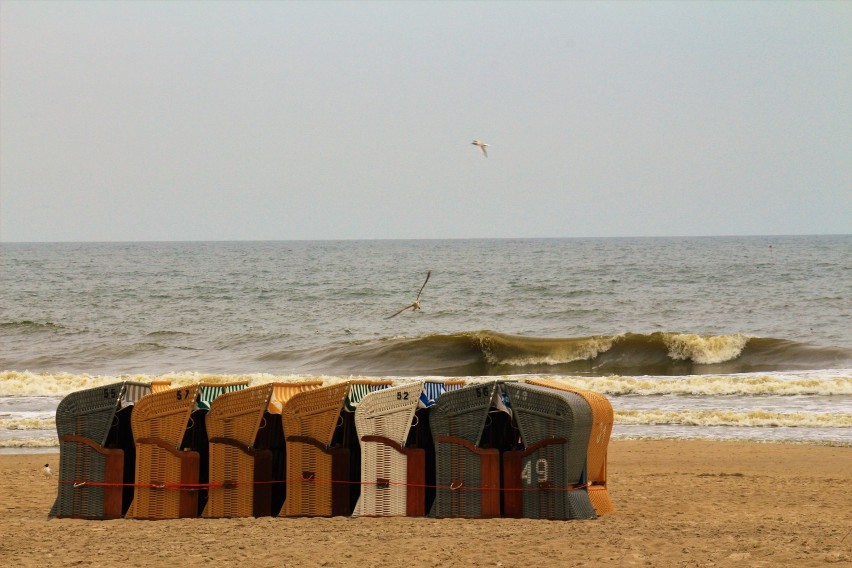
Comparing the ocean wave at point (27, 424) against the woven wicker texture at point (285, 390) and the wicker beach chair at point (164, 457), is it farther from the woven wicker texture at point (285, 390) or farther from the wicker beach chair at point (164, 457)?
the wicker beach chair at point (164, 457)

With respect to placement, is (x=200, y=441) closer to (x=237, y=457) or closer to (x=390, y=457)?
(x=237, y=457)

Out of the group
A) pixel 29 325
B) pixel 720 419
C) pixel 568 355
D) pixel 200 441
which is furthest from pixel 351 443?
pixel 29 325

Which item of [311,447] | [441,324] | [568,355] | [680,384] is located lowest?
[568,355]

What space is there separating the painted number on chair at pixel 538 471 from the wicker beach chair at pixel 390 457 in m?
0.84

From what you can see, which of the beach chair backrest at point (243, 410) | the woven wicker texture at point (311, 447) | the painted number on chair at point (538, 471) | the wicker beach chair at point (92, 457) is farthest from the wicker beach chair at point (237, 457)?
the painted number on chair at point (538, 471)

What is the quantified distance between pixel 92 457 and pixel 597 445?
4194mm

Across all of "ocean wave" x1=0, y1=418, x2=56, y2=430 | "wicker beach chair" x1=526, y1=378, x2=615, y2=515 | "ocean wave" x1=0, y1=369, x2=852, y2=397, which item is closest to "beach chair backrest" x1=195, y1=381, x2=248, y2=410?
"wicker beach chair" x1=526, y1=378, x2=615, y2=515

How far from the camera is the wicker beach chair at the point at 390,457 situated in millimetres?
7961

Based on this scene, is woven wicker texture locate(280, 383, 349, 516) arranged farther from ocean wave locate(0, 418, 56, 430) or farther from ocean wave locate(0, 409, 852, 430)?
ocean wave locate(0, 418, 56, 430)

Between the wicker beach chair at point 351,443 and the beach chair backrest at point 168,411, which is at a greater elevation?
the beach chair backrest at point 168,411

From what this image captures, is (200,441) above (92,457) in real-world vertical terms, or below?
above

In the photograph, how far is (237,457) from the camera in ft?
26.6

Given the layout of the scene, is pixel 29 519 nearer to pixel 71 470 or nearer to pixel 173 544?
pixel 71 470

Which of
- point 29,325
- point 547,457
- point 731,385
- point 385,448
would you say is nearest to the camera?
point 547,457
